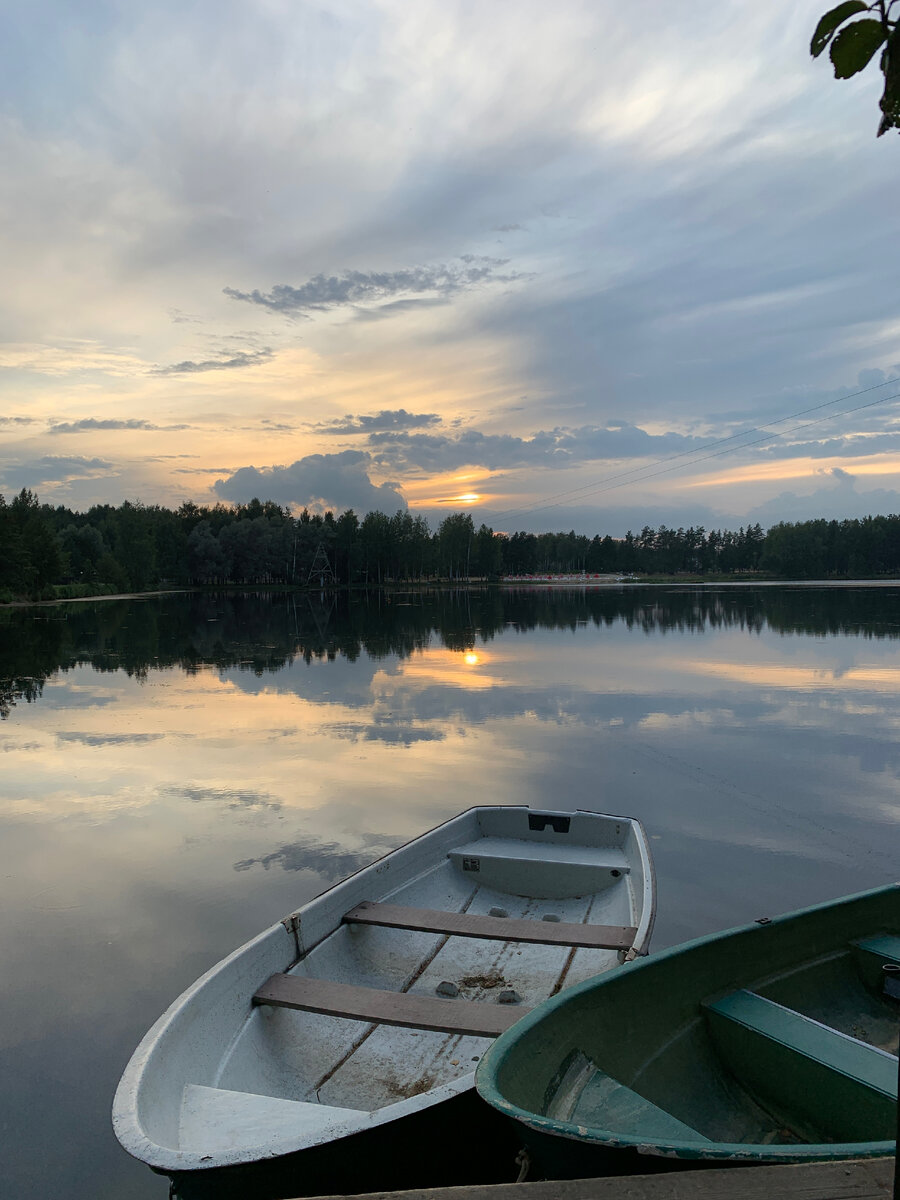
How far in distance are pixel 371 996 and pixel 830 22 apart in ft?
14.9

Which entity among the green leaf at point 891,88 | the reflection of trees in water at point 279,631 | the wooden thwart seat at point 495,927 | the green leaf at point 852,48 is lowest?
the reflection of trees in water at point 279,631

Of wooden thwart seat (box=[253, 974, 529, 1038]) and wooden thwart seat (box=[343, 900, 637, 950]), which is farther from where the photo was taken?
wooden thwart seat (box=[343, 900, 637, 950])

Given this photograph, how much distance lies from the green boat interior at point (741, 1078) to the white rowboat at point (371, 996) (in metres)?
0.59

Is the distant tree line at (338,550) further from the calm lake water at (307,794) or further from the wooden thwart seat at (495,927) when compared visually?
the wooden thwart seat at (495,927)

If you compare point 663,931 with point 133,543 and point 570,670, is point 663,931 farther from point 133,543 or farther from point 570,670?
point 133,543

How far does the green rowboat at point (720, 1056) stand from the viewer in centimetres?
266

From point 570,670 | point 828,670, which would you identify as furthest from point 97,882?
point 828,670

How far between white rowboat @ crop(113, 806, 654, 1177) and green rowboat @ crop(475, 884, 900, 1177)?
46cm

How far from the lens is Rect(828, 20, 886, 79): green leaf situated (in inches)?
54.7

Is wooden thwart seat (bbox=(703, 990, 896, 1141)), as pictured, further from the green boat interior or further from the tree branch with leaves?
the tree branch with leaves

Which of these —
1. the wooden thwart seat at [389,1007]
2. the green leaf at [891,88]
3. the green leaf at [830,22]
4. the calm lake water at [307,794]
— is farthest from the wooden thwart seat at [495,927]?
the green leaf at [830,22]

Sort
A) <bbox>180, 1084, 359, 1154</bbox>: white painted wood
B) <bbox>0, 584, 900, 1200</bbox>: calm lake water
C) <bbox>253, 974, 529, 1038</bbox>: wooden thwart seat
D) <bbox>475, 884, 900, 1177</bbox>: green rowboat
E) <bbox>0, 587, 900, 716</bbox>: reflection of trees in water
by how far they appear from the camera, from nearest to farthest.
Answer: <bbox>475, 884, 900, 1177</bbox>: green rowboat, <bbox>180, 1084, 359, 1154</bbox>: white painted wood, <bbox>253, 974, 529, 1038</bbox>: wooden thwart seat, <bbox>0, 584, 900, 1200</bbox>: calm lake water, <bbox>0, 587, 900, 716</bbox>: reflection of trees in water

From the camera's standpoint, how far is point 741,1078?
3.69 m

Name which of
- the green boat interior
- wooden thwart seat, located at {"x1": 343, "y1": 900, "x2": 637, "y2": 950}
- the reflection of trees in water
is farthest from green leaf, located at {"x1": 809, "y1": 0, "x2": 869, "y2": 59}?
the reflection of trees in water
